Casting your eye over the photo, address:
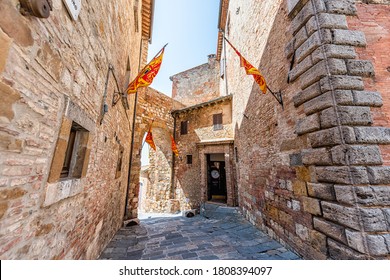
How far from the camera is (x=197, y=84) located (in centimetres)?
1605

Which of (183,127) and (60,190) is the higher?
(183,127)

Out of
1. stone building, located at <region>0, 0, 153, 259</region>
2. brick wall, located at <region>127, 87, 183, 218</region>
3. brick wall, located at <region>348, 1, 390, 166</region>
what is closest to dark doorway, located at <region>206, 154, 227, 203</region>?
brick wall, located at <region>127, 87, 183, 218</region>

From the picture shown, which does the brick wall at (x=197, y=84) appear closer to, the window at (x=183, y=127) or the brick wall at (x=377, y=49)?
the window at (x=183, y=127)

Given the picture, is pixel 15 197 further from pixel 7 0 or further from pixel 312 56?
pixel 312 56

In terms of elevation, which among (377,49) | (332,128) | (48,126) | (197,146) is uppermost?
(377,49)

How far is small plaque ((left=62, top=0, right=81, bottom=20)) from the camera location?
162 cm

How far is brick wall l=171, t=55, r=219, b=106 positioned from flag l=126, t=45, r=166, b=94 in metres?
11.6

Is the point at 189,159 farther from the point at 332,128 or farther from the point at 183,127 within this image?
the point at 332,128

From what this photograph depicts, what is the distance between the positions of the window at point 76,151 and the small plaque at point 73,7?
129cm

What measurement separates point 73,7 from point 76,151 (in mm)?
1783

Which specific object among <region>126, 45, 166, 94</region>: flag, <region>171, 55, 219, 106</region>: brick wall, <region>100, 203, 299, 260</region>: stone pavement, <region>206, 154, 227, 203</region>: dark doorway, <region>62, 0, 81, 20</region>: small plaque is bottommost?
<region>100, 203, 299, 260</region>: stone pavement

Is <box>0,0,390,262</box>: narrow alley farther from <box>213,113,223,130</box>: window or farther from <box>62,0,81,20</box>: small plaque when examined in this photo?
<box>213,113,223,130</box>: window

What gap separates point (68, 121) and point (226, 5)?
13.5 meters

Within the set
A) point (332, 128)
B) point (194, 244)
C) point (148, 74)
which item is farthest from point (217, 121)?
point (332, 128)
